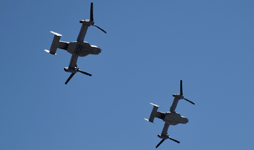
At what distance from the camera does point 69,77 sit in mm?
86750

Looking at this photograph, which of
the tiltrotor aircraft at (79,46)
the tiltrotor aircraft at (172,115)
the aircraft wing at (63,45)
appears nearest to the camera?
the tiltrotor aircraft at (79,46)

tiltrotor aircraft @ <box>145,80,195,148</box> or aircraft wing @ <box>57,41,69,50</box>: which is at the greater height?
aircraft wing @ <box>57,41,69,50</box>

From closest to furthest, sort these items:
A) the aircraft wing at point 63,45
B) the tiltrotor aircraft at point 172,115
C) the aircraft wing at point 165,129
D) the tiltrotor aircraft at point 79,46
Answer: the tiltrotor aircraft at point 79,46 → the aircraft wing at point 63,45 → the tiltrotor aircraft at point 172,115 → the aircraft wing at point 165,129

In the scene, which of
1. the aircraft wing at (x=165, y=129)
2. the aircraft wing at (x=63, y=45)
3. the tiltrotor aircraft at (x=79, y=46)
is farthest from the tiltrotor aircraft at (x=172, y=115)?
the aircraft wing at (x=63, y=45)

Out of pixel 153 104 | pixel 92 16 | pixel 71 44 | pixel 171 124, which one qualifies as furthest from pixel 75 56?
pixel 171 124

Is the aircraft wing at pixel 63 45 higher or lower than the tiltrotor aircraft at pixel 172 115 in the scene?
higher

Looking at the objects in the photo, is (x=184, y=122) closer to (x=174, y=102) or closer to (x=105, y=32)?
(x=174, y=102)

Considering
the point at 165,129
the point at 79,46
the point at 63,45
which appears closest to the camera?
the point at 63,45

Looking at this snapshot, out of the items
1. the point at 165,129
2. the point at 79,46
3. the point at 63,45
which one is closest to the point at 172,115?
the point at 165,129

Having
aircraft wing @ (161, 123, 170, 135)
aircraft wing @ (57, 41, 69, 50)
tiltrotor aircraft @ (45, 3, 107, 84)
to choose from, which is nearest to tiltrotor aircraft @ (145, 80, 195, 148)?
aircraft wing @ (161, 123, 170, 135)

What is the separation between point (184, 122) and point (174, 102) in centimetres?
572

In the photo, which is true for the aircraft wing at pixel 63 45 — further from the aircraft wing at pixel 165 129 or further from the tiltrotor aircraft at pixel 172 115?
the aircraft wing at pixel 165 129

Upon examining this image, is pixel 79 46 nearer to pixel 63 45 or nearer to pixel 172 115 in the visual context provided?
pixel 63 45

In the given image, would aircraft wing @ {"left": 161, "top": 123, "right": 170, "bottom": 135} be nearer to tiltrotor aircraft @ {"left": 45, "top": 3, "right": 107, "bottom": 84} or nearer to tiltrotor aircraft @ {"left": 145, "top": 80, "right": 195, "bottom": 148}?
tiltrotor aircraft @ {"left": 145, "top": 80, "right": 195, "bottom": 148}
